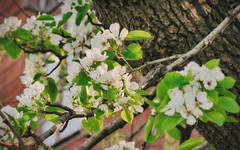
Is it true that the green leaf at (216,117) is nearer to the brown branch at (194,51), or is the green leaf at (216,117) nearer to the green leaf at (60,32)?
the brown branch at (194,51)

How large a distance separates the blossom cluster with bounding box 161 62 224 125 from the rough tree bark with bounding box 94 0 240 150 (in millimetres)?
476

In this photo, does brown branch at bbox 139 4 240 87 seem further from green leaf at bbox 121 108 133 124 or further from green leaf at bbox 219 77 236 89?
green leaf at bbox 219 77 236 89

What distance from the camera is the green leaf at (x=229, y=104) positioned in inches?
34.5

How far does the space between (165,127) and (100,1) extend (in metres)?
0.78

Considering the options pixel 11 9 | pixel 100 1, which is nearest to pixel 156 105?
pixel 100 1

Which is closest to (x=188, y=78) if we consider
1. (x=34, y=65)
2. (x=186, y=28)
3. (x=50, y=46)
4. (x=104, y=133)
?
(x=186, y=28)

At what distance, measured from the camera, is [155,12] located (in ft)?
4.46

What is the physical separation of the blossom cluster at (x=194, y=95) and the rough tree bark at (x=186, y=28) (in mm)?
476

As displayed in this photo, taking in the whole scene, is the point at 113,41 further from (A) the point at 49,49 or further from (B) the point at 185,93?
(A) the point at 49,49

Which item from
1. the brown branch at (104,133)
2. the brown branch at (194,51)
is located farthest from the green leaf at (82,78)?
the brown branch at (104,133)

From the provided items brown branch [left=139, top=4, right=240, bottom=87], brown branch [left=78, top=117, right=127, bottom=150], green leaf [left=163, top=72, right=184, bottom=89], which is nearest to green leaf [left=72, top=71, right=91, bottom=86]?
brown branch [left=139, top=4, right=240, bottom=87]

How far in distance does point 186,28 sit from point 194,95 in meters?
0.55

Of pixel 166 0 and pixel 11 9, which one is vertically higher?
pixel 11 9

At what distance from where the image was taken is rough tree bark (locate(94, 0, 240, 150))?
1.34m
